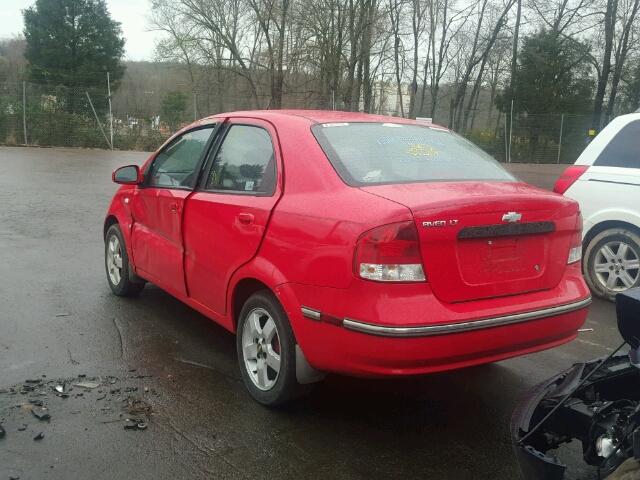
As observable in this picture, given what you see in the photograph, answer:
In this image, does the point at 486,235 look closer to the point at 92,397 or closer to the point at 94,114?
the point at 92,397

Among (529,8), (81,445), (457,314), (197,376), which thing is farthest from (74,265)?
(529,8)

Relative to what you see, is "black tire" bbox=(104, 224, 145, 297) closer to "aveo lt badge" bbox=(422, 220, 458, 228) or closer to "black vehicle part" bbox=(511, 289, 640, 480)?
"aveo lt badge" bbox=(422, 220, 458, 228)

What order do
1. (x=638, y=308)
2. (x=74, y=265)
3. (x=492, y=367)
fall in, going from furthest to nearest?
(x=74, y=265) < (x=492, y=367) < (x=638, y=308)

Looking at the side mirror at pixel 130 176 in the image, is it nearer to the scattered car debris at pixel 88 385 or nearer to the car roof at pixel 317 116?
the car roof at pixel 317 116

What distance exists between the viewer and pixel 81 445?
3.13m

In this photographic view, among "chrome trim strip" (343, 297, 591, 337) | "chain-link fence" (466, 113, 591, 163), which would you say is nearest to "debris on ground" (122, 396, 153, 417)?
"chrome trim strip" (343, 297, 591, 337)

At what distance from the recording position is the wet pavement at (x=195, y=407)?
3.03 meters

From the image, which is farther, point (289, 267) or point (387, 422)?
point (387, 422)

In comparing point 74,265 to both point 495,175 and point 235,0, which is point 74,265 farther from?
point 235,0

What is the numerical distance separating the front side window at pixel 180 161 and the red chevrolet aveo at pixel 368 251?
0.17m

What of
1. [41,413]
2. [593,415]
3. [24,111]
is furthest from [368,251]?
[24,111]

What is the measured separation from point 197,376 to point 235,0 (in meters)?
33.6

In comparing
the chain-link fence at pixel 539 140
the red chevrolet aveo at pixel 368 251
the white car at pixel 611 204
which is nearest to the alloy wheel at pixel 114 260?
the red chevrolet aveo at pixel 368 251

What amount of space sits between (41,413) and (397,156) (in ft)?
7.96
